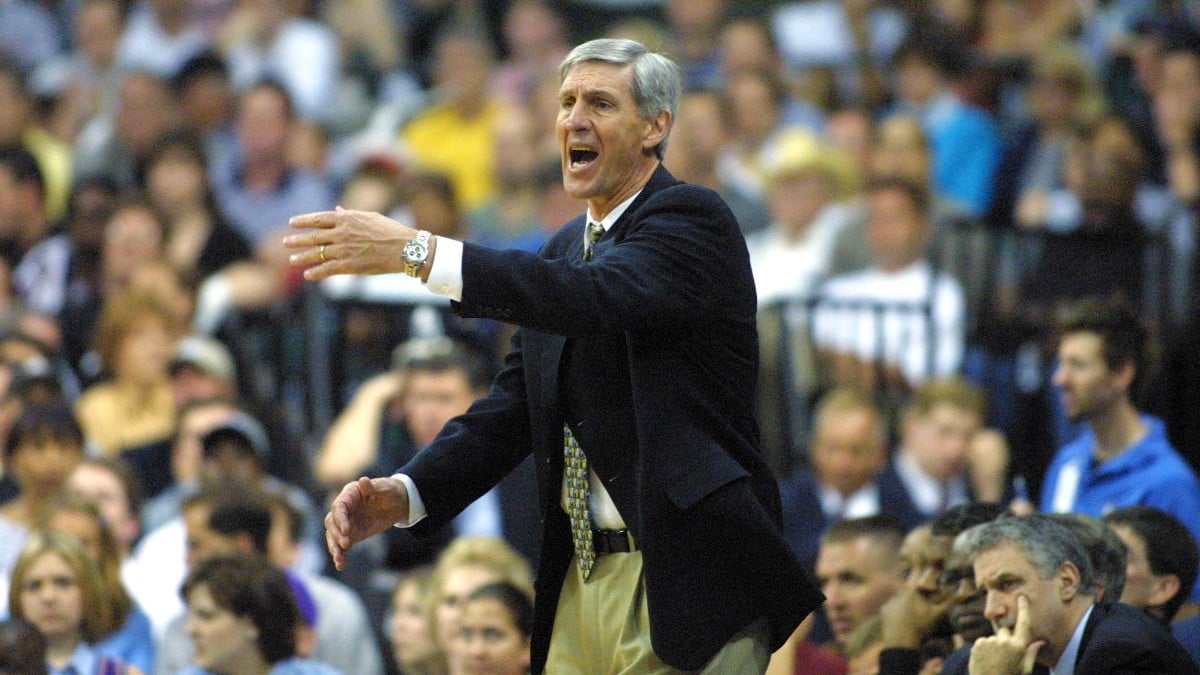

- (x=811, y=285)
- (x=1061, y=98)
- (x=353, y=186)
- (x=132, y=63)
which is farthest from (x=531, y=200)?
(x=132, y=63)

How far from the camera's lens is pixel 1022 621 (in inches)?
181

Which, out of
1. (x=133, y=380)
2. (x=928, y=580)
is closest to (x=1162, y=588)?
(x=928, y=580)

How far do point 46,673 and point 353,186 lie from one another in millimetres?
5274

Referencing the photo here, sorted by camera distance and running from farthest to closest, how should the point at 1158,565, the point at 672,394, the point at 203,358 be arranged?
the point at 203,358
the point at 1158,565
the point at 672,394

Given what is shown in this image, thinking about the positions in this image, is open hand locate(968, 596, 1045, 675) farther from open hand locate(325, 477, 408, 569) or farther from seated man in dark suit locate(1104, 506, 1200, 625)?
open hand locate(325, 477, 408, 569)

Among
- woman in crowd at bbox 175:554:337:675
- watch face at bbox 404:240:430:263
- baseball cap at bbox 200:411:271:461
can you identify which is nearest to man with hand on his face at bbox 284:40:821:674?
watch face at bbox 404:240:430:263

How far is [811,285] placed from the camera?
32.6ft

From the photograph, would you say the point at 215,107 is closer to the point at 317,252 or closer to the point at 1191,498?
the point at 1191,498

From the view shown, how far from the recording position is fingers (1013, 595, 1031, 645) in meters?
4.55

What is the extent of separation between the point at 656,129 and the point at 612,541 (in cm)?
89

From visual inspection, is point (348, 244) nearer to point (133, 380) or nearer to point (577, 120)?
point (577, 120)

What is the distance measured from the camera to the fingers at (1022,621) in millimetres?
4551

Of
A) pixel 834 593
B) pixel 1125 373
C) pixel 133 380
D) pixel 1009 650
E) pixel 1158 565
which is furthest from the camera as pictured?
pixel 133 380

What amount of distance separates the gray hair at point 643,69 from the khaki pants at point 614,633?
92cm
